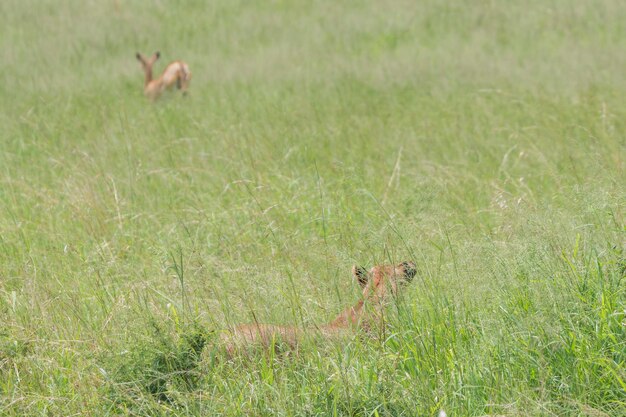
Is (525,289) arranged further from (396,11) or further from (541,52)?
(396,11)

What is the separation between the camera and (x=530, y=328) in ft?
12.6

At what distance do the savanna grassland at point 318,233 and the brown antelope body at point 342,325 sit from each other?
59mm

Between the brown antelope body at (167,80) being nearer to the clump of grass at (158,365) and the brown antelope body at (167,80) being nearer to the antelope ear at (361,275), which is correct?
the antelope ear at (361,275)

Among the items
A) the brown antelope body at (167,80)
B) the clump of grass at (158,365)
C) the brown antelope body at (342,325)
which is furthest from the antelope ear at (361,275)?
the brown antelope body at (167,80)

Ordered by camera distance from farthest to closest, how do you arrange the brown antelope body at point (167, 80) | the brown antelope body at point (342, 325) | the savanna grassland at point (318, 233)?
the brown antelope body at point (167, 80), the brown antelope body at point (342, 325), the savanna grassland at point (318, 233)

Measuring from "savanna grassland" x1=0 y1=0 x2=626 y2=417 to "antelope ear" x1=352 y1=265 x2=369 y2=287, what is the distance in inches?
2.5

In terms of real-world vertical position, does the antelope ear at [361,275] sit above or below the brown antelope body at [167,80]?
above

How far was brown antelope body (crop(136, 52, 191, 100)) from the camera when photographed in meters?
11.8

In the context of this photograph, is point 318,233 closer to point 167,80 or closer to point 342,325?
point 342,325

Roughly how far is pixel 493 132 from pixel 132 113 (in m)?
3.62

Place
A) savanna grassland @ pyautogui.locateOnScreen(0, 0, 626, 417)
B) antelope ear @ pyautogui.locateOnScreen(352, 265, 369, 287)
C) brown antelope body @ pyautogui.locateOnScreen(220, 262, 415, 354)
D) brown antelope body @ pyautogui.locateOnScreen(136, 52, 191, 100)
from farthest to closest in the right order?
brown antelope body @ pyautogui.locateOnScreen(136, 52, 191, 100) → antelope ear @ pyautogui.locateOnScreen(352, 265, 369, 287) → brown antelope body @ pyautogui.locateOnScreen(220, 262, 415, 354) → savanna grassland @ pyautogui.locateOnScreen(0, 0, 626, 417)

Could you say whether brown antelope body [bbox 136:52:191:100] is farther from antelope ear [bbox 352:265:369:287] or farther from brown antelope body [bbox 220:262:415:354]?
brown antelope body [bbox 220:262:415:354]

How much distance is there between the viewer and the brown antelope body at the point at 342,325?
4.14 metres

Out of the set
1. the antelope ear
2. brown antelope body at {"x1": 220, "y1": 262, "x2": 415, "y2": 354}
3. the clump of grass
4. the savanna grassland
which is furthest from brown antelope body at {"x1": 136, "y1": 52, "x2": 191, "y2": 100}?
the clump of grass
